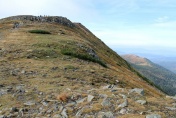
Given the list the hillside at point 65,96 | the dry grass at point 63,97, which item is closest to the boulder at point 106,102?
the hillside at point 65,96

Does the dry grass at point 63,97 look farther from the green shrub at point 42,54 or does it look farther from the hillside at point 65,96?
the green shrub at point 42,54

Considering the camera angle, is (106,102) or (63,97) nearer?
(106,102)

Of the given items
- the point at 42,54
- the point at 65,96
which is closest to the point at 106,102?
the point at 65,96

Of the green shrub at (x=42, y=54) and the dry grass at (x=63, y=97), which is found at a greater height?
the green shrub at (x=42, y=54)

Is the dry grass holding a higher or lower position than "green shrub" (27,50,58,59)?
lower

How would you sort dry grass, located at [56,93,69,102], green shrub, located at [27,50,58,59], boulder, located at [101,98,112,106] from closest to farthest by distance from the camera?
boulder, located at [101,98,112,106]
dry grass, located at [56,93,69,102]
green shrub, located at [27,50,58,59]

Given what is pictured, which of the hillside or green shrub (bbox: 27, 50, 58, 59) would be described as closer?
the hillside

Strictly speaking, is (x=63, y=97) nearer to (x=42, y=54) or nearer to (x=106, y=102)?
(x=106, y=102)

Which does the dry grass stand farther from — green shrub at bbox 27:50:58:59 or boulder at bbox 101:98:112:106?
green shrub at bbox 27:50:58:59

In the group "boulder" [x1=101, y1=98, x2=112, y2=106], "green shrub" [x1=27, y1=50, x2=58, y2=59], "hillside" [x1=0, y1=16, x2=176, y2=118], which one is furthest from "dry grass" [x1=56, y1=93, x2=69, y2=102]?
"green shrub" [x1=27, y1=50, x2=58, y2=59]

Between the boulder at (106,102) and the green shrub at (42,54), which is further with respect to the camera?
the green shrub at (42,54)

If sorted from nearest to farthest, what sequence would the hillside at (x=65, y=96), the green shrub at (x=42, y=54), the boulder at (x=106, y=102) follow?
1. the hillside at (x=65, y=96)
2. the boulder at (x=106, y=102)
3. the green shrub at (x=42, y=54)

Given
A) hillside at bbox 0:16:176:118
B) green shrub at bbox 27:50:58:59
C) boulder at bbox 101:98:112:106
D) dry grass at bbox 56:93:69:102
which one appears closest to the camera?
hillside at bbox 0:16:176:118

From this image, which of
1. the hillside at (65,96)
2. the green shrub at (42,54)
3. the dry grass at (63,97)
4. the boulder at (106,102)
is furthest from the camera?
the green shrub at (42,54)
